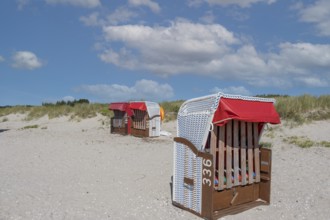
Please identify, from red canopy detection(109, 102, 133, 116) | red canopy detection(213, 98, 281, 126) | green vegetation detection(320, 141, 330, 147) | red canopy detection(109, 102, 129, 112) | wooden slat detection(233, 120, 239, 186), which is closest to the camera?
red canopy detection(213, 98, 281, 126)

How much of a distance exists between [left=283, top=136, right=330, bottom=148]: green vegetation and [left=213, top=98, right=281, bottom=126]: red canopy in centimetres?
731

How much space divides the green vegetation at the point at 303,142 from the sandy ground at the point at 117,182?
30 centimetres

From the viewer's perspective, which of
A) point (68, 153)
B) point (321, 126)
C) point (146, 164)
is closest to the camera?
point (146, 164)

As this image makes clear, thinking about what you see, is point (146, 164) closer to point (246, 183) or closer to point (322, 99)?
point (246, 183)

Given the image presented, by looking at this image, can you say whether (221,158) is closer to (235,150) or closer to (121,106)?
(235,150)

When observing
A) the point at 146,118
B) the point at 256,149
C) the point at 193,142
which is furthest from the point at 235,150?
the point at 146,118

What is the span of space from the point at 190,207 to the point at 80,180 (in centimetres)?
343

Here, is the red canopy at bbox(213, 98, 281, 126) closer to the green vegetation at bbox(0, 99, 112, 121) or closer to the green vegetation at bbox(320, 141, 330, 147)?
the green vegetation at bbox(320, 141, 330, 147)

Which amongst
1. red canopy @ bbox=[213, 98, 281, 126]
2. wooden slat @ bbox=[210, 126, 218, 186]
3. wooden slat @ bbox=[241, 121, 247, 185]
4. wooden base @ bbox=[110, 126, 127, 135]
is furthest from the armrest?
wooden base @ bbox=[110, 126, 127, 135]

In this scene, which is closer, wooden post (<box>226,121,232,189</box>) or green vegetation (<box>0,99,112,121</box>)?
wooden post (<box>226,121,232,189</box>)

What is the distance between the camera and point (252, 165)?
22.7 feet

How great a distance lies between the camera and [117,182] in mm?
8805

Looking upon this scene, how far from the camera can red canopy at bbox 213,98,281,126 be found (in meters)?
5.95

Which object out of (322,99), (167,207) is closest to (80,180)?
(167,207)
